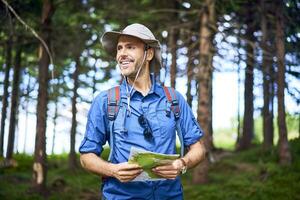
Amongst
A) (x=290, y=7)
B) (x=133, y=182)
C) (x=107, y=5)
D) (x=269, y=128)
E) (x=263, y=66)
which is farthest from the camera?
(x=269, y=128)

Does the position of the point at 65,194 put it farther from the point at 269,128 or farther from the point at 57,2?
the point at 269,128

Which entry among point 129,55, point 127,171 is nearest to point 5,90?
point 129,55

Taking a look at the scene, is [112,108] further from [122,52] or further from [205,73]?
[205,73]

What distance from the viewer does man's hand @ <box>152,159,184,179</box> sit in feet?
9.34

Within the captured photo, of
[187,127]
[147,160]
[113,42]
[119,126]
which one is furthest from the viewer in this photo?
[113,42]

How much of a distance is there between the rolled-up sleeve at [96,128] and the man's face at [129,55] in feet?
1.08

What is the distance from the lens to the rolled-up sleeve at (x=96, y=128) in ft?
10.0

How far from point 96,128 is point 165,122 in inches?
20.4

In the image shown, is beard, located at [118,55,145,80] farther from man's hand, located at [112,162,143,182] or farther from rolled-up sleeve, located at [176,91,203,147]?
man's hand, located at [112,162,143,182]

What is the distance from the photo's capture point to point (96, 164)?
2.95m

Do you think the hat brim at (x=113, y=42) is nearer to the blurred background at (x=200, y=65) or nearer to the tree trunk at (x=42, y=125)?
the blurred background at (x=200, y=65)

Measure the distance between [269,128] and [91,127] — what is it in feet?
57.0

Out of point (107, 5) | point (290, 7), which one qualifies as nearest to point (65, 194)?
point (107, 5)

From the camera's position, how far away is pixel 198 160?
3217 mm
